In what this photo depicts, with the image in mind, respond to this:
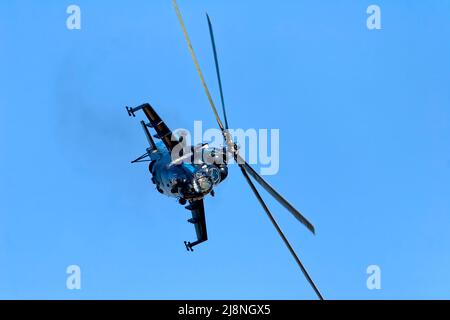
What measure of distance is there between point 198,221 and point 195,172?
11.6 m

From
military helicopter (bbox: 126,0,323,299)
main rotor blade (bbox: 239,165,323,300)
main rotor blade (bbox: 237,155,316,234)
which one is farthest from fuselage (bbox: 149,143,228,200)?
main rotor blade (bbox: 237,155,316,234)

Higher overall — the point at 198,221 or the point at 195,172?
the point at 195,172

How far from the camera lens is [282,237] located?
4028 centimetres

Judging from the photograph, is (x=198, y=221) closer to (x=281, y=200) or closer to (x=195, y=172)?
(x=195, y=172)

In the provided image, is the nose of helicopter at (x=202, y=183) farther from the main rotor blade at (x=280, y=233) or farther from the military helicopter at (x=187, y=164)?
the main rotor blade at (x=280, y=233)

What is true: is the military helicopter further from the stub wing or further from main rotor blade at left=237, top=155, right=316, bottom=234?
the stub wing

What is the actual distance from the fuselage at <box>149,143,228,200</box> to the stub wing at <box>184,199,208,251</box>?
844cm

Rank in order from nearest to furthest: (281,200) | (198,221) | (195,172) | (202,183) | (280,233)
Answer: (281,200)
(280,233)
(195,172)
(202,183)
(198,221)

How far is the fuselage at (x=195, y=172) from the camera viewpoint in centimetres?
4662

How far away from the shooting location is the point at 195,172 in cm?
4694

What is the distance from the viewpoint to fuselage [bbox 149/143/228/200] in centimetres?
4662

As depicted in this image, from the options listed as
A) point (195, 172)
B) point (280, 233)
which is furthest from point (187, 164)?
point (280, 233)

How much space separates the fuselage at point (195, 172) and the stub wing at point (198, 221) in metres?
8.44
